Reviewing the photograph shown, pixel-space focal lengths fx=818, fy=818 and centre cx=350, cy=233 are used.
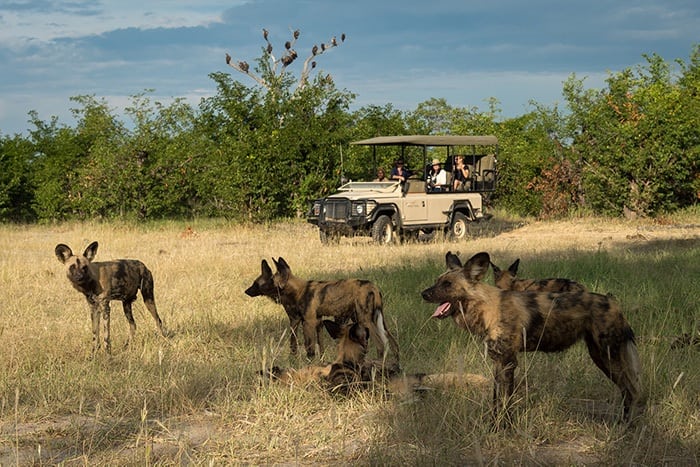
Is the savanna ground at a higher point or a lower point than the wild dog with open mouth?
lower

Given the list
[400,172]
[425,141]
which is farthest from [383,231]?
[425,141]

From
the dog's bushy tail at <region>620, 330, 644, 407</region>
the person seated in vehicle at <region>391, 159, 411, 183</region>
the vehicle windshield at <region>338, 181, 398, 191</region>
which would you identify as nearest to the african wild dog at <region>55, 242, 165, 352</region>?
the dog's bushy tail at <region>620, 330, 644, 407</region>

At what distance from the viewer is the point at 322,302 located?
241 inches

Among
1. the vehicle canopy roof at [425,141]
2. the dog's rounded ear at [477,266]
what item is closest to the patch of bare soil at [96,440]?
the dog's rounded ear at [477,266]

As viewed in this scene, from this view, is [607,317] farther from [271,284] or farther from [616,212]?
[616,212]

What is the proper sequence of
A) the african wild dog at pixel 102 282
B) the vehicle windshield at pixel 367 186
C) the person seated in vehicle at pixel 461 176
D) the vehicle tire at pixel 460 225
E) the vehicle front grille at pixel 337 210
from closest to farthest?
the african wild dog at pixel 102 282 → the vehicle front grille at pixel 337 210 → the vehicle windshield at pixel 367 186 → the vehicle tire at pixel 460 225 → the person seated in vehicle at pixel 461 176

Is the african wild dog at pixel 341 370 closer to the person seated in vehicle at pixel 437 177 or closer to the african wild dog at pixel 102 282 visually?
the african wild dog at pixel 102 282

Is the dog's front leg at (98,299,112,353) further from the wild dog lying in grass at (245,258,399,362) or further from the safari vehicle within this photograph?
the safari vehicle

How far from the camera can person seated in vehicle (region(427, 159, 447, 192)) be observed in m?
16.7

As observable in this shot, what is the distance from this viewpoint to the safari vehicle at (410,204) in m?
15.2

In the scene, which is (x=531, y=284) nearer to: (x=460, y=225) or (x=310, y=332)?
(x=310, y=332)

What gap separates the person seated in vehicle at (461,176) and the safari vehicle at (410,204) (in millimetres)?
46

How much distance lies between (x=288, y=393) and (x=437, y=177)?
12486 millimetres

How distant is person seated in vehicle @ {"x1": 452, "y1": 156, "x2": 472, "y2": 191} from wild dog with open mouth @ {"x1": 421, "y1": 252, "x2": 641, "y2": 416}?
41.9 feet
